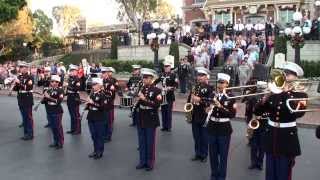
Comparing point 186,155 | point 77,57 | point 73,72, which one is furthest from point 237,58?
point 77,57

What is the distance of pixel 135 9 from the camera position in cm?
4978

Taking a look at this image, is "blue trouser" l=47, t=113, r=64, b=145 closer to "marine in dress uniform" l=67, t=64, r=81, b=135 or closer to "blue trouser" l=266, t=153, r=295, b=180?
"marine in dress uniform" l=67, t=64, r=81, b=135

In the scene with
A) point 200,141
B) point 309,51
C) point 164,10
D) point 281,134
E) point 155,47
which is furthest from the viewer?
point 164,10

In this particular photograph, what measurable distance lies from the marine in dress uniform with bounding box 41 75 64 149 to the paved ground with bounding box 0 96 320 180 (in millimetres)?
372

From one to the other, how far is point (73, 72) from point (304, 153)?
638 cm

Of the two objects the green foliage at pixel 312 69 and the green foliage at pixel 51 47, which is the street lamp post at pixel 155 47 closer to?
the green foliage at pixel 312 69

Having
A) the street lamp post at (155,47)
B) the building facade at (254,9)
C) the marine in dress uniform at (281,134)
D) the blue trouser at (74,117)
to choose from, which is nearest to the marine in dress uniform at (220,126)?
the marine in dress uniform at (281,134)

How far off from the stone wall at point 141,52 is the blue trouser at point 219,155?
16.7 metres

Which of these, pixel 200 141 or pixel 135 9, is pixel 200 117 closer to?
pixel 200 141

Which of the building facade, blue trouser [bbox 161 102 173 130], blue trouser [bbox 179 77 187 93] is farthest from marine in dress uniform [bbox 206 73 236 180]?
the building facade

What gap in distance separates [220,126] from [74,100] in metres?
6.29

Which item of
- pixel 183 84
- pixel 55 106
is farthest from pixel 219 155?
pixel 183 84

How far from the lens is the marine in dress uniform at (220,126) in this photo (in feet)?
28.2

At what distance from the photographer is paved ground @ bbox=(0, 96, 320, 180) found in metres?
9.58
